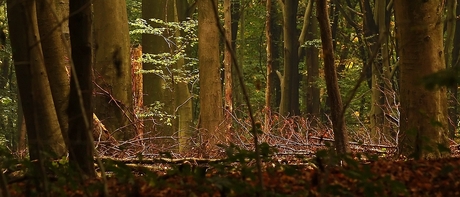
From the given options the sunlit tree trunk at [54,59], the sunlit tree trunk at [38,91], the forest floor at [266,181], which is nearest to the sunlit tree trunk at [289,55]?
the sunlit tree trunk at [54,59]

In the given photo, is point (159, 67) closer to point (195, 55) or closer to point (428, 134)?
point (428, 134)

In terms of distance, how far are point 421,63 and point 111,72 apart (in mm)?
6535

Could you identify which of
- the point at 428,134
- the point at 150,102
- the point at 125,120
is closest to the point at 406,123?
the point at 428,134

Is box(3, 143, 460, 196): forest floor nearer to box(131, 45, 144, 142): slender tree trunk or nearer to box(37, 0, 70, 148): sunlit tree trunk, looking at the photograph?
box(37, 0, 70, 148): sunlit tree trunk

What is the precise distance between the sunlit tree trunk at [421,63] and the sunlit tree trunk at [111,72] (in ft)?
19.2

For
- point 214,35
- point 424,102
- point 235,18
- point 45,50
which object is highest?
point 235,18

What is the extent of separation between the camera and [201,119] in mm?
16375

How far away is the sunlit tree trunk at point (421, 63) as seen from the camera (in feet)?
24.0

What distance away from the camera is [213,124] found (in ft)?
52.6

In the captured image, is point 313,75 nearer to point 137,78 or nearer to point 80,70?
point 137,78

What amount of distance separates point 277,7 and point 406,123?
2443cm

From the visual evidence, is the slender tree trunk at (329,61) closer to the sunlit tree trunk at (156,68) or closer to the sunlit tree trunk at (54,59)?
the sunlit tree trunk at (54,59)

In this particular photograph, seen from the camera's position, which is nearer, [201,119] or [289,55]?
[201,119]

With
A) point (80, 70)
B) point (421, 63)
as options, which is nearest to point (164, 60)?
point (421, 63)
